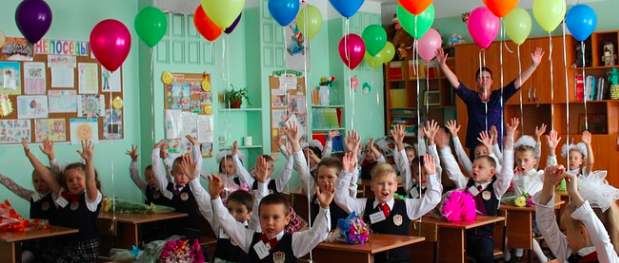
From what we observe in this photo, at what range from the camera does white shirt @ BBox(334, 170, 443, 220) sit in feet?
16.7

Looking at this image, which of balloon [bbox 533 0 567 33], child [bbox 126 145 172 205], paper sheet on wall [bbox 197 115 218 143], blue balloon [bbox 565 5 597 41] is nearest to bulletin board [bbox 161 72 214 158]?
paper sheet on wall [bbox 197 115 218 143]

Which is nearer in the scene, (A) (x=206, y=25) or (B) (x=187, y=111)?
(A) (x=206, y=25)

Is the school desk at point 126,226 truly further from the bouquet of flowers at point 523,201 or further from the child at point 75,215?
the bouquet of flowers at point 523,201

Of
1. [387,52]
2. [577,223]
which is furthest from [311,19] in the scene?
[577,223]

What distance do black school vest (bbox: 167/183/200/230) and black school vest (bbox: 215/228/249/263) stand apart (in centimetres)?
139

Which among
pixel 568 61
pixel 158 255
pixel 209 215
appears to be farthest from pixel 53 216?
pixel 568 61

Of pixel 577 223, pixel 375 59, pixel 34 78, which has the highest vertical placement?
pixel 375 59

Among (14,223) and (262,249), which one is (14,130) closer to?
(14,223)

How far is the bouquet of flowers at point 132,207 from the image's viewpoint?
20.2 feet

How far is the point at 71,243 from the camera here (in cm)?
559

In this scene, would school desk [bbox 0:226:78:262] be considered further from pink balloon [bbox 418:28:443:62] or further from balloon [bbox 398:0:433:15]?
pink balloon [bbox 418:28:443:62]

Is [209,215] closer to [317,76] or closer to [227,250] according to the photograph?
[227,250]

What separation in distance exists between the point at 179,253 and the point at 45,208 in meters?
2.01

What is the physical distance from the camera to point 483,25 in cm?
722
